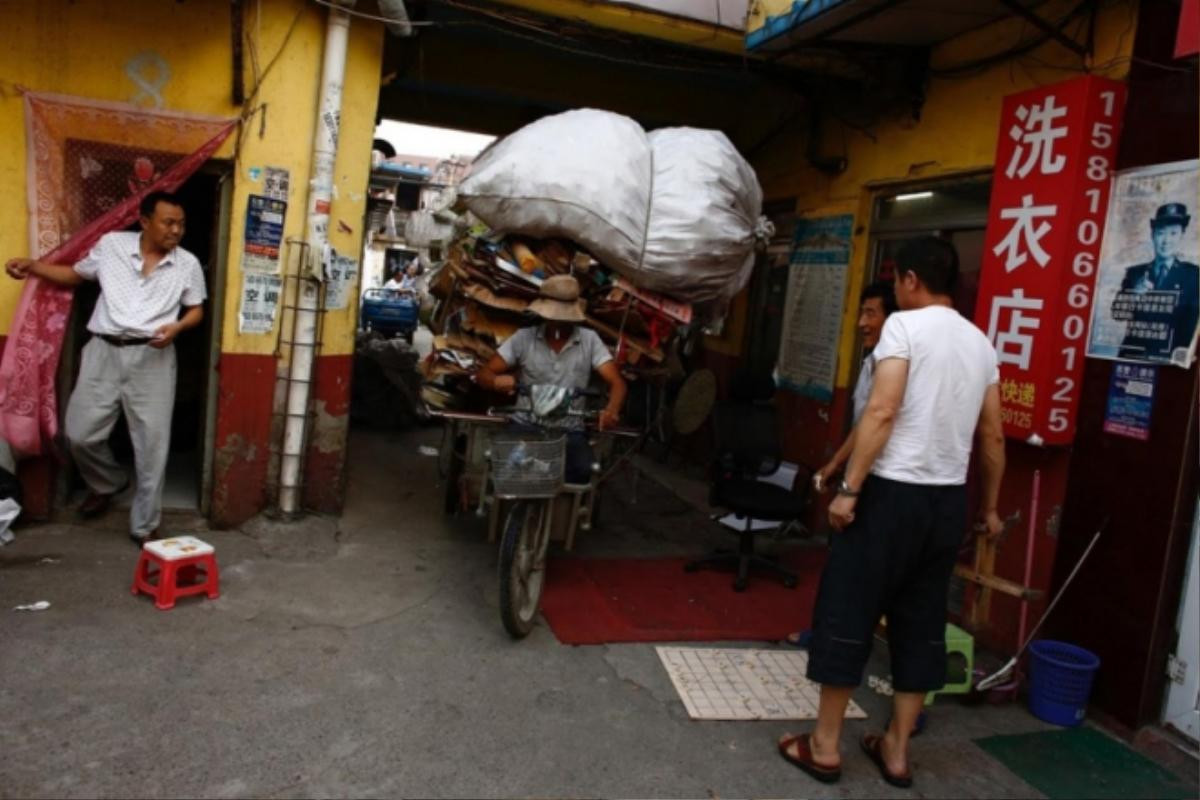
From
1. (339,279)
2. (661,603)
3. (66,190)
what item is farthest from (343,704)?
(66,190)

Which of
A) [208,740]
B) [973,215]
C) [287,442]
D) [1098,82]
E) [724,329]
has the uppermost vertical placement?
[1098,82]

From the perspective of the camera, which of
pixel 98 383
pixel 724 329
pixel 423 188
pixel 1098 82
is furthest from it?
pixel 423 188

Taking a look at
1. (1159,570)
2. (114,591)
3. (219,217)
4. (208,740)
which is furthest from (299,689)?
(1159,570)

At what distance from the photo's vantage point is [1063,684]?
13.0 feet


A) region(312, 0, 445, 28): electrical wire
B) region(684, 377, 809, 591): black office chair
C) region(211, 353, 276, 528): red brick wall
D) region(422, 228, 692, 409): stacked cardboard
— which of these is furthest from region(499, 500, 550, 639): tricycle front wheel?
region(312, 0, 445, 28): electrical wire

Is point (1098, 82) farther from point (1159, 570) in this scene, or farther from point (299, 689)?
point (299, 689)

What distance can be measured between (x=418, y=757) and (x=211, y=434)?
3.19 meters

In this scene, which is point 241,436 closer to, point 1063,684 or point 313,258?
point 313,258

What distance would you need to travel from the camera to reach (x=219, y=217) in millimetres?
5457

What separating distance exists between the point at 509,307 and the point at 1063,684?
3.56 metres

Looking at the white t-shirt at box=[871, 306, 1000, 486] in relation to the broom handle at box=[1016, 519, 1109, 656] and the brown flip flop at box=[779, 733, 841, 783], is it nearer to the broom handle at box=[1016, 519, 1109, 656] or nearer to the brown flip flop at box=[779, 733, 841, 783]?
the brown flip flop at box=[779, 733, 841, 783]

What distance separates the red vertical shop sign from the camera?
13.4 ft

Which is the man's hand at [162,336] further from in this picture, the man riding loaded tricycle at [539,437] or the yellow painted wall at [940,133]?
the yellow painted wall at [940,133]

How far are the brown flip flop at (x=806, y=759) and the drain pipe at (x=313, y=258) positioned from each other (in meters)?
3.67
